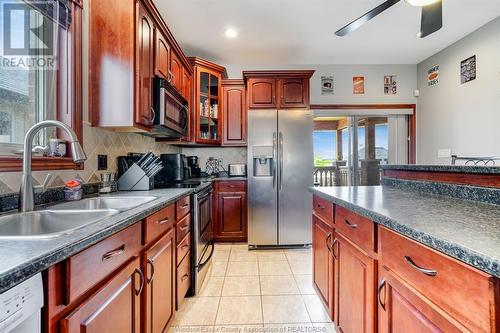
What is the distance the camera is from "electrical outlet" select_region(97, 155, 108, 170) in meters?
1.91

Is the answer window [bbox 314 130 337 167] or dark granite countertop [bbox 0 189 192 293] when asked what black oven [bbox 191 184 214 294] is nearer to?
dark granite countertop [bbox 0 189 192 293]

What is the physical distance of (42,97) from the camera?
1576mm

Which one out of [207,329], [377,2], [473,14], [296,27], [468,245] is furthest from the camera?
[296,27]

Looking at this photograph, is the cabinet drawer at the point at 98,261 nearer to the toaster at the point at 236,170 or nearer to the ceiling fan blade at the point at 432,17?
the ceiling fan blade at the point at 432,17

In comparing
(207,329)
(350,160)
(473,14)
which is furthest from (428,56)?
(207,329)

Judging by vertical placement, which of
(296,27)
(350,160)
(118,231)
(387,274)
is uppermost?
(296,27)

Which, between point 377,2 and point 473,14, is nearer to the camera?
point 377,2

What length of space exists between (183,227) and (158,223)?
1.77 ft

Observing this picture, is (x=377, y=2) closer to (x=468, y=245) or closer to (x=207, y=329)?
(x=468, y=245)

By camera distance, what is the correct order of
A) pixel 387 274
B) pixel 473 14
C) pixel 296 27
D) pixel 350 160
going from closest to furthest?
pixel 387 274 < pixel 473 14 < pixel 296 27 < pixel 350 160

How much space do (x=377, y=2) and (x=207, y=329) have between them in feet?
10.5

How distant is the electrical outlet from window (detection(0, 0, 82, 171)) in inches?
10.6

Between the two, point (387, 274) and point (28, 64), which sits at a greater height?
point (28, 64)

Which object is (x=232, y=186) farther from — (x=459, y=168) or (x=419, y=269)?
(x=419, y=269)
